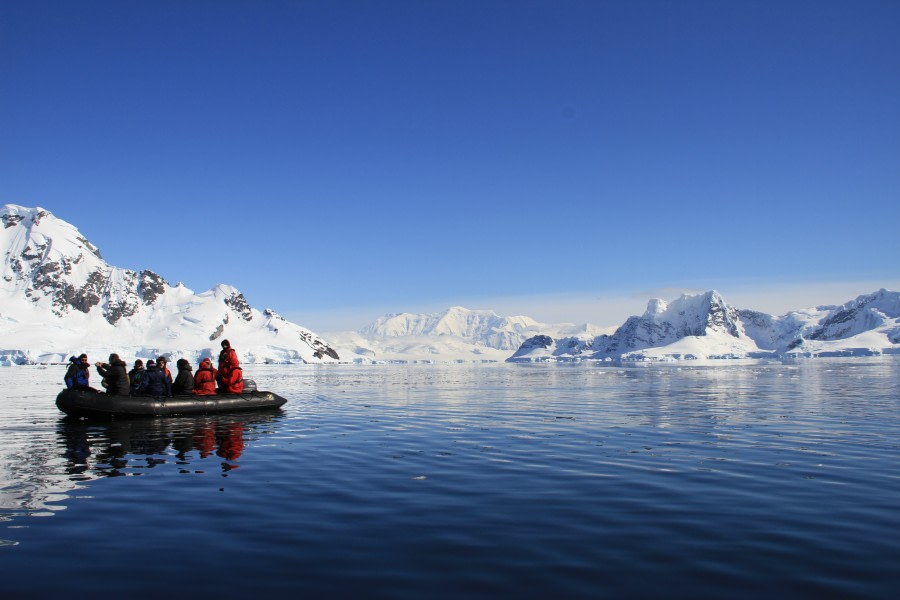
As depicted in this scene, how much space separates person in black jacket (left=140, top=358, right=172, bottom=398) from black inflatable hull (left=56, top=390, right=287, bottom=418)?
0.72 meters

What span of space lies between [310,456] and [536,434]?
295 inches

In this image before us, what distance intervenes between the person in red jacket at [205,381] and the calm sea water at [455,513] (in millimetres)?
6059

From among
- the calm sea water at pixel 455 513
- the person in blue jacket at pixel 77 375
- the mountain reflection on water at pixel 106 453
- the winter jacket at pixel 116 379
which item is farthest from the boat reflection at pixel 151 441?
the person in blue jacket at pixel 77 375

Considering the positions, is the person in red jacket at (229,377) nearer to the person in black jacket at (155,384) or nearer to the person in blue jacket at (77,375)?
the person in black jacket at (155,384)

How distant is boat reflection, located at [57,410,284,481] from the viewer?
15.1 metres

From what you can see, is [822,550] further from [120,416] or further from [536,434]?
[120,416]

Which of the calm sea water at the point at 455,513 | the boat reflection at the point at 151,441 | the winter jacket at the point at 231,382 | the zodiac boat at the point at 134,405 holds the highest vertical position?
the winter jacket at the point at 231,382

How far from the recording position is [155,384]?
26016mm

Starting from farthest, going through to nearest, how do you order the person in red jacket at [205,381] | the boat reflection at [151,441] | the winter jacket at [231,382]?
the winter jacket at [231,382], the person in red jacket at [205,381], the boat reflection at [151,441]

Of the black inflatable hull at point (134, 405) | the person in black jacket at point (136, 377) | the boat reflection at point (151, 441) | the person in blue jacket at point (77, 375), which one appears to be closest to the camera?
the boat reflection at point (151, 441)

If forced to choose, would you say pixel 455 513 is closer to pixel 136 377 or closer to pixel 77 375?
pixel 77 375

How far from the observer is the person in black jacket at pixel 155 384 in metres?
26.0

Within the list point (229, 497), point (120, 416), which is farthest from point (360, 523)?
point (120, 416)

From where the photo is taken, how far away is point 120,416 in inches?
966
